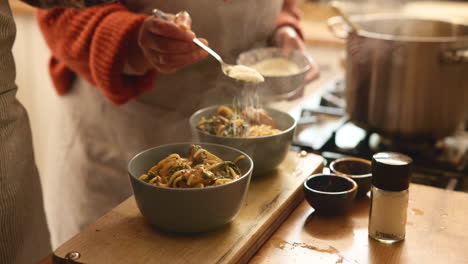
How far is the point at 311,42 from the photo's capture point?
9.70 ft

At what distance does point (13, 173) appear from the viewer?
3.67ft

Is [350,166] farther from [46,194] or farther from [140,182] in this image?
[46,194]

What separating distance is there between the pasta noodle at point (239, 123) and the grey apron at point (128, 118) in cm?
8

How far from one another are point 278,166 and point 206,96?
324 millimetres

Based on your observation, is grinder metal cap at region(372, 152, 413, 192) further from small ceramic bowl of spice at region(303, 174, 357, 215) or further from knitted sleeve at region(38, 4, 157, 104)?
knitted sleeve at region(38, 4, 157, 104)

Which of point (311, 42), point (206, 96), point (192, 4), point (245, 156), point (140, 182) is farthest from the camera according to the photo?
point (311, 42)

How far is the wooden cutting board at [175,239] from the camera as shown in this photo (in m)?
0.90

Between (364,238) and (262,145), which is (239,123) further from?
(364,238)

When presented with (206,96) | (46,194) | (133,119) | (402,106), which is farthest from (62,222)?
(402,106)

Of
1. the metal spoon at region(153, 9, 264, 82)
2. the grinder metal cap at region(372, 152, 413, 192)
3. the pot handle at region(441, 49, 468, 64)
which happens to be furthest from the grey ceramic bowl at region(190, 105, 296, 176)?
the pot handle at region(441, 49, 468, 64)

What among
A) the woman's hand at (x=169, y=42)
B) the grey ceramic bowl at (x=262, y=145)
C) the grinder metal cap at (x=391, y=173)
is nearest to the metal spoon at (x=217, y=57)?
the woman's hand at (x=169, y=42)

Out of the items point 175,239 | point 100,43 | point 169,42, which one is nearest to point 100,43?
point 100,43

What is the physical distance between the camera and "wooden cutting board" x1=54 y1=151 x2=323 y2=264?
90cm

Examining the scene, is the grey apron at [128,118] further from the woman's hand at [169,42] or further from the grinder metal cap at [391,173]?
the grinder metal cap at [391,173]
